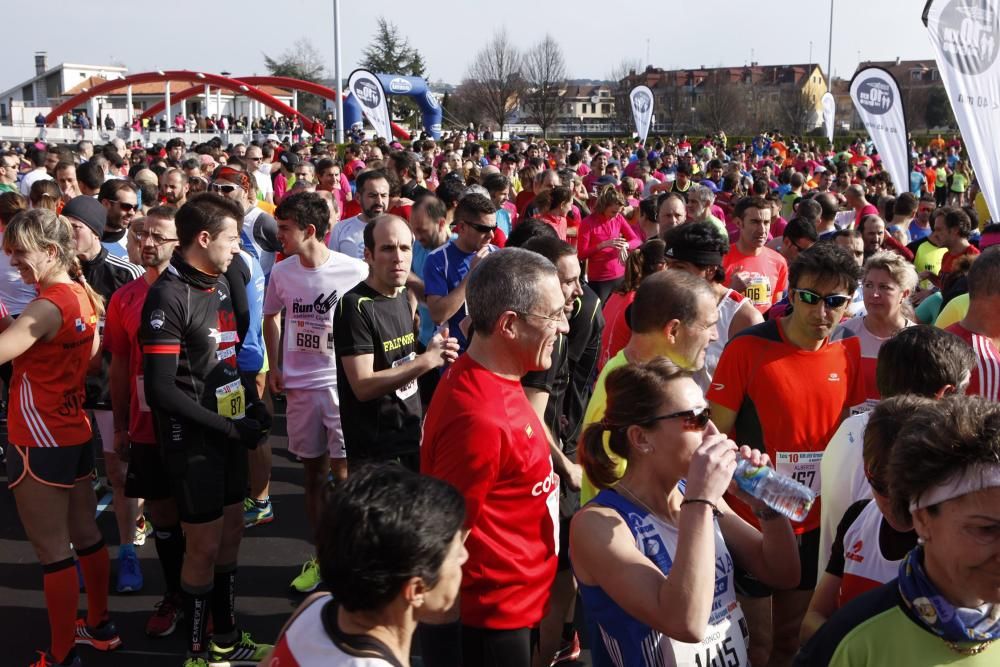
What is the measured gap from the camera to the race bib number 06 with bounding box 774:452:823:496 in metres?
3.58

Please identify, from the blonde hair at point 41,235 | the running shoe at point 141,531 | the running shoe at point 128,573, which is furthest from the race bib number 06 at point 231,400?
the running shoe at point 141,531

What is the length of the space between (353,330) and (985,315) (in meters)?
2.76

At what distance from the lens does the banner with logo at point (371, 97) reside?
57.0 feet

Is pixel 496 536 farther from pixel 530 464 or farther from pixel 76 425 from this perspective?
pixel 76 425

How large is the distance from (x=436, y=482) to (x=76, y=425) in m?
2.79

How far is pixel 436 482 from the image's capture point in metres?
1.90

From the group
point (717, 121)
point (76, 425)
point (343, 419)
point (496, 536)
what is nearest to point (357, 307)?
point (343, 419)

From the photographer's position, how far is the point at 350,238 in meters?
7.55

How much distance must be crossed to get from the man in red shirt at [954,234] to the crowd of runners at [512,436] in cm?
4

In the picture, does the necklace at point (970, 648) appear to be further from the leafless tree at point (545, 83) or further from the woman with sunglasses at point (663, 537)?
the leafless tree at point (545, 83)

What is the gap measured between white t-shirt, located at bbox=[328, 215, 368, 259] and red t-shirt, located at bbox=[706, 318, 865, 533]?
439 centimetres

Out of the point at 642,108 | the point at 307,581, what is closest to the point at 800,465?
the point at 307,581

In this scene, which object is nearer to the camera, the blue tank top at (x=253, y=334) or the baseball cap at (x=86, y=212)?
the baseball cap at (x=86, y=212)

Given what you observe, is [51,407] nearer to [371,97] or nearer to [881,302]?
[881,302]
